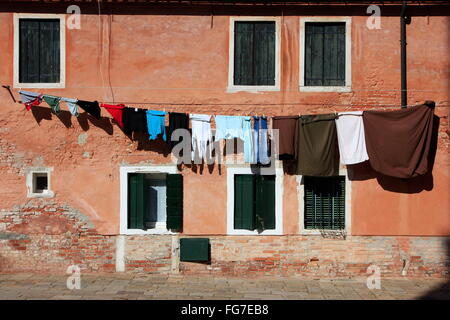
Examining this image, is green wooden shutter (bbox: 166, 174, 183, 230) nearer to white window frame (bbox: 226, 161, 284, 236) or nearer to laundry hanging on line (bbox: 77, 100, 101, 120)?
white window frame (bbox: 226, 161, 284, 236)

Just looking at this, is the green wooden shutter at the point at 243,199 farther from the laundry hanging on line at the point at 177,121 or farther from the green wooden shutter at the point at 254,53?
the green wooden shutter at the point at 254,53

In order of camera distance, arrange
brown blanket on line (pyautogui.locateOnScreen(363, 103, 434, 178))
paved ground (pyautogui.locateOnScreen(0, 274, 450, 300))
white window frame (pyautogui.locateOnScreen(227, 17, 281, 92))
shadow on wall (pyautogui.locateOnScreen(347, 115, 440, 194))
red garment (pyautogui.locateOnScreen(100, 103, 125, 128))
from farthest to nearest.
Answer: white window frame (pyautogui.locateOnScreen(227, 17, 281, 92))
shadow on wall (pyautogui.locateOnScreen(347, 115, 440, 194))
red garment (pyautogui.locateOnScreen(100, 103, 125, 128))
brown blanket on line (pyautogui.locateOnScreen(363, 103, 434, 178))
paved ground (pyautogui.locateOnScreen(0, 274, 450, 300))

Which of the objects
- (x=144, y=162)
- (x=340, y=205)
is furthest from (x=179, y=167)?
(x=340, y=205)

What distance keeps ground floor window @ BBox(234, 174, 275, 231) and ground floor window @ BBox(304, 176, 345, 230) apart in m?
0.73

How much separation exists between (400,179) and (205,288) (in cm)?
451

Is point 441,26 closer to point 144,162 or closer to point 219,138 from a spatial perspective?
point 219,138

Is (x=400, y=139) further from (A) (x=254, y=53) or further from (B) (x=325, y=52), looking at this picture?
(A) (x=254, y=53)

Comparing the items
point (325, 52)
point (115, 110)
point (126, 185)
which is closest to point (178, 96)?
point (115, 110)

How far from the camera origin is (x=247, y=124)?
33.6 feet

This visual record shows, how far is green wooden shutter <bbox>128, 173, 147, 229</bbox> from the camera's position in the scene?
10.5 metres

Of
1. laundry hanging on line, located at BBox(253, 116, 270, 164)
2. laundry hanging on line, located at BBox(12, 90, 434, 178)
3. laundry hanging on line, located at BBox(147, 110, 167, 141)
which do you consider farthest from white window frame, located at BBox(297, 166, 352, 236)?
laundry hanging on line, located at BBox(147, 110, 167, 141)

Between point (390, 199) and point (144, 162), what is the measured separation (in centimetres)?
511

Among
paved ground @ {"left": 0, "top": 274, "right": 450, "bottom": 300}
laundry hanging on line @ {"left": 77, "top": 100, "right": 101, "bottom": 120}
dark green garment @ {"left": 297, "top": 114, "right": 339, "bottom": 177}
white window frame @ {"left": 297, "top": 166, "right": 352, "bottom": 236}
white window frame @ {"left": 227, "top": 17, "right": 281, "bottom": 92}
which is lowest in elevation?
paved ground @ {"left": 0, "top": 274, "right": 450, "bottom": 300}

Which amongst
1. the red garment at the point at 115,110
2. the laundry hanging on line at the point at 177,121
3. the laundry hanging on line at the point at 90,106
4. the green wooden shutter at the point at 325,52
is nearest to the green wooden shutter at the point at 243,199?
the laundry hanging on line at the point at 177,121
